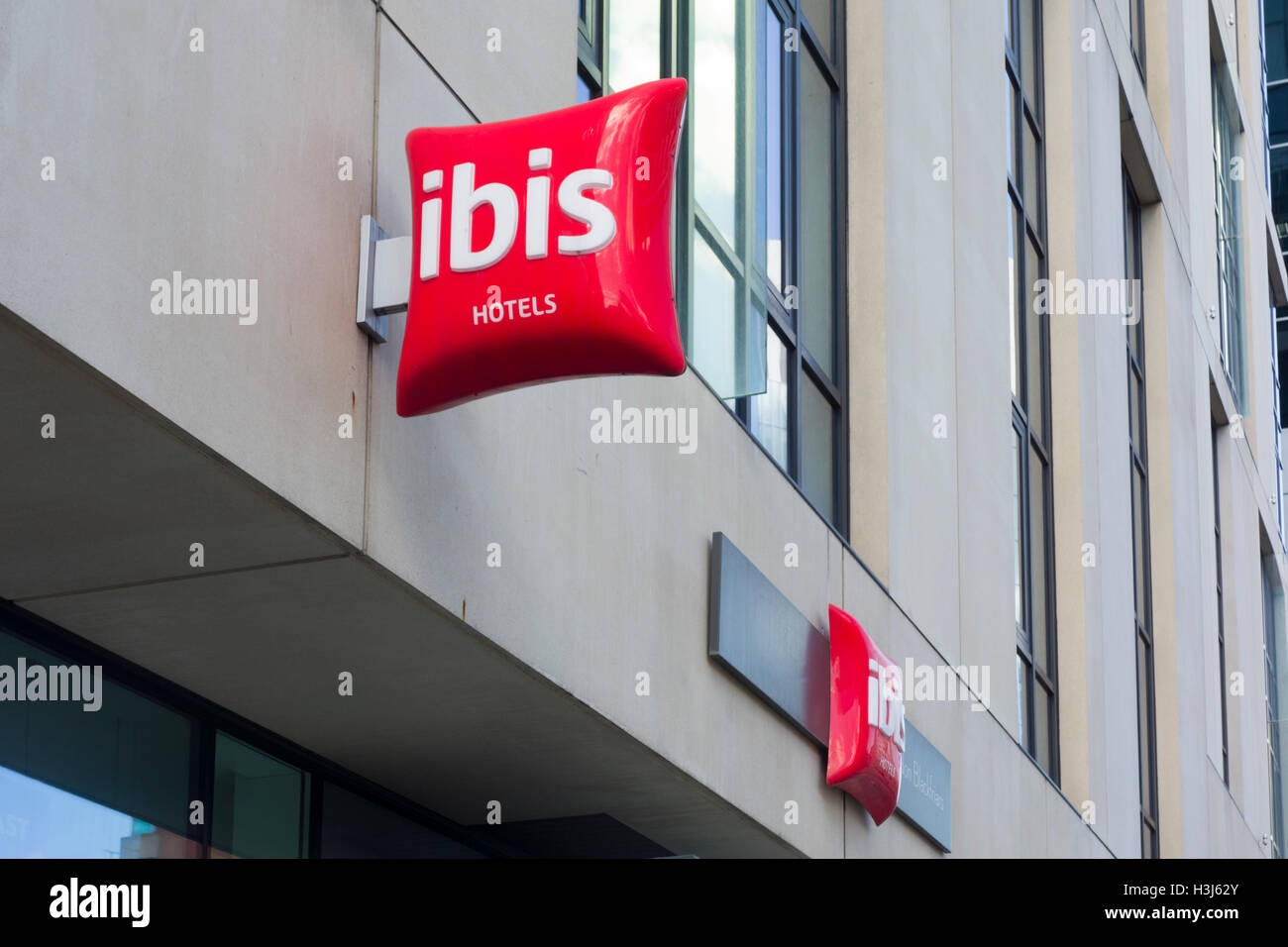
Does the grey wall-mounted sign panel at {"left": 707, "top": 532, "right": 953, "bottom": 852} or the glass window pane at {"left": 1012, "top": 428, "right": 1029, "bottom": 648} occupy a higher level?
the glass window pane at {"left": 1012, "top": 428, "right": 1029, "bottom": 648}

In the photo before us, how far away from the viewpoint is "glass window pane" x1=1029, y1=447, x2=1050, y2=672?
623 inches

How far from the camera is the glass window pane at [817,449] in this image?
10.8 m

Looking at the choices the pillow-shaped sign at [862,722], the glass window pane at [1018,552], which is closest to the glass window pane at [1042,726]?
the glass window pane at [1018,552]

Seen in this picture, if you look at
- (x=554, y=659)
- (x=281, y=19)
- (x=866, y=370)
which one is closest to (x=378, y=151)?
(x=281, y=19)

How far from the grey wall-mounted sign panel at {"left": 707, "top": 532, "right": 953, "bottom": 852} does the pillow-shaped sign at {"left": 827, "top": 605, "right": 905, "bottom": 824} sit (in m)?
0.07

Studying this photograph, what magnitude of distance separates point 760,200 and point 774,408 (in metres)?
1.62

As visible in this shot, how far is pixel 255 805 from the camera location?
6832 millimetres

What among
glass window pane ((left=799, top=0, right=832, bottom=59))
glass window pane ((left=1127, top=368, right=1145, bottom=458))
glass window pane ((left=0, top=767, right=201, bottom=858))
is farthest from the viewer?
glass window pane ((left=1127, top=368, right=1145, bottom=458))

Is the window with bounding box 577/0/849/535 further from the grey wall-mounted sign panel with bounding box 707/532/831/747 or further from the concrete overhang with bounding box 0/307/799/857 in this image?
the concrete overhang with bounding box 0/307/799/857

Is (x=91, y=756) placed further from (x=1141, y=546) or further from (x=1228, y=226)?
(x=1228, y=226)

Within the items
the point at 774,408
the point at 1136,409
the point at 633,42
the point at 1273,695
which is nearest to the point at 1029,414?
the point at 1136,409

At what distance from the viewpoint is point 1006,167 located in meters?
15.3

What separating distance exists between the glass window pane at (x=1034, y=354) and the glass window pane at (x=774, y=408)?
6.30m

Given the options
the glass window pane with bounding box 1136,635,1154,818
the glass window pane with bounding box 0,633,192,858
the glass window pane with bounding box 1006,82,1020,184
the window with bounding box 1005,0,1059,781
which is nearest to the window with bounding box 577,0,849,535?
the glass window pane with bounding box 0,633,192,858
